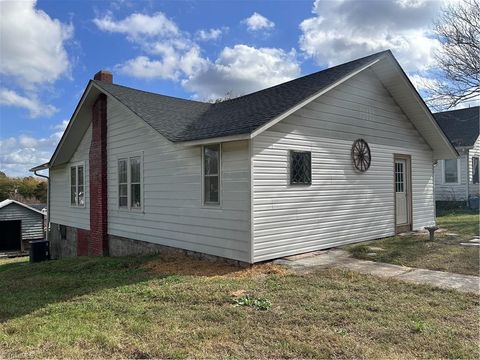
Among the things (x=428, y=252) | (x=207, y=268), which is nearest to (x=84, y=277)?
(x=207, y=268)

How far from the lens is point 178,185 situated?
9.16 m

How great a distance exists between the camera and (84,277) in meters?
7.79

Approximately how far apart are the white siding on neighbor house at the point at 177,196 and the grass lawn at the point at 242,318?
1.08m

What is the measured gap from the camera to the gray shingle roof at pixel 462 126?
20188 mm

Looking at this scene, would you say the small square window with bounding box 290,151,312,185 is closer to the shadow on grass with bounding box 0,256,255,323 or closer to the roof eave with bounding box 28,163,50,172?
the shadow on grass with bounding box 0,256,255,323

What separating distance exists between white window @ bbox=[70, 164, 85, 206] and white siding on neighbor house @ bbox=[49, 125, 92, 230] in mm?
193

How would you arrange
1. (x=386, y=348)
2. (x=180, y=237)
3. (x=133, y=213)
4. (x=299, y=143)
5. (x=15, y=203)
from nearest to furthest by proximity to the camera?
(x=386, y=348)
(x=299, y=143)
(x=180, y=237)
(x=133, y=213)
(x=15, y=203)

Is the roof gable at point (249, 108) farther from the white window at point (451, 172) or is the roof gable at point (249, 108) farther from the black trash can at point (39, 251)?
the white window at point (451, 172)

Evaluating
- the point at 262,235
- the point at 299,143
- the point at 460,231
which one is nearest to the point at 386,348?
the point at 262,235

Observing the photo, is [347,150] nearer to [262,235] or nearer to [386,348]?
[262,235]

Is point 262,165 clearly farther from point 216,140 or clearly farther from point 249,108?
point 249,108

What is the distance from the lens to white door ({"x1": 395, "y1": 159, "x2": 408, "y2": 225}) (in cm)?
1151

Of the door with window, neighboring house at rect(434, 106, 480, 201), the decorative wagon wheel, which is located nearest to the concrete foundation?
the decorative wagon wheel

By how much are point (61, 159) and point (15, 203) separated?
1209 centimetres
